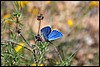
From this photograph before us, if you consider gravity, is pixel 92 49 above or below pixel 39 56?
below

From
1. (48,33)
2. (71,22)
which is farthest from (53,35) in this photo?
(71,22)

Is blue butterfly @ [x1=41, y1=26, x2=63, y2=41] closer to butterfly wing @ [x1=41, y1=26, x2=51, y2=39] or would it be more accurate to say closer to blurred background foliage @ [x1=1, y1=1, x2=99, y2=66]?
butterfly wing @ [x1=41, y1=26, x2=51, y2=39]

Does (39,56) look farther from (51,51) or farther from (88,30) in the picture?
(88,30)

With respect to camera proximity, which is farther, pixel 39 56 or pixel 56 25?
pixel 56 25

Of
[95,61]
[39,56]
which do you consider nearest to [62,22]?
[95,61]

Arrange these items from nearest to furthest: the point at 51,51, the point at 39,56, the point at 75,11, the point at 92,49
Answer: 1. the point at 39,56
2. the point at 51,51
3. the point at 92,49
4. the point at 75,11

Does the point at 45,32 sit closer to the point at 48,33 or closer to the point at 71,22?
the point at 48,33

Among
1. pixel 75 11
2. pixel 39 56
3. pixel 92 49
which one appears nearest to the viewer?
pixel 39 56

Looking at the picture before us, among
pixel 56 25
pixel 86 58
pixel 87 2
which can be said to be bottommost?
pixel 86 58
